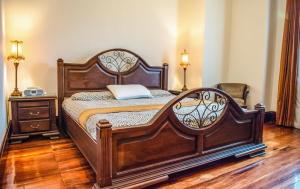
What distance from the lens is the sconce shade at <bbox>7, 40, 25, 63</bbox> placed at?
3486 mm

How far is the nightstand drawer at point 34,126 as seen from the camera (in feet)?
11.3

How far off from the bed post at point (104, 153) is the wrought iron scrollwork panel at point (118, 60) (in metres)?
2.42

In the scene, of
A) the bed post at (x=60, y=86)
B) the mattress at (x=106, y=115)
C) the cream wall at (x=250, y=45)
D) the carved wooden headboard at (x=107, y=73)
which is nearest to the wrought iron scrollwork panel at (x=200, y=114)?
the mattress at (x=106, y=115)

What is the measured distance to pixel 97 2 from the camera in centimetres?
421

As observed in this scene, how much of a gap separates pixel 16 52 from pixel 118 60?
1.63 m

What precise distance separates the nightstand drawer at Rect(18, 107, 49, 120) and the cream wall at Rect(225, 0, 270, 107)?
12.0 feet

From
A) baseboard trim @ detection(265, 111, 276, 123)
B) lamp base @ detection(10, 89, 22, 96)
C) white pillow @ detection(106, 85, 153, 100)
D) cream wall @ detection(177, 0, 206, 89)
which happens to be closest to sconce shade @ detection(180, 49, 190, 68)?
cream wall @ detection(177, 0, 206, 89)

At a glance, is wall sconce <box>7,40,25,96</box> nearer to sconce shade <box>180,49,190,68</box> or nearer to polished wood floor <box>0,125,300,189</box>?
polished wood floor <box>0,125,300,189</box>

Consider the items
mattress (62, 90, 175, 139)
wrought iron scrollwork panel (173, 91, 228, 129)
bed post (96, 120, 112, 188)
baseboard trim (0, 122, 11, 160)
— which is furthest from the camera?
baseboard trim (0, 122, 11, 160)

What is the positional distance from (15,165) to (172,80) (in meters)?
3.31

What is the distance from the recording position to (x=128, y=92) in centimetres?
380

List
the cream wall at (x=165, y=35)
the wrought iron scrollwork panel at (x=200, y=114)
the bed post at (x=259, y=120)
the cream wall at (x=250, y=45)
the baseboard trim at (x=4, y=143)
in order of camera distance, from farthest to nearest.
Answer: the cream wall at (x=250, y=45) < the cream wall at (x=165, y=35) < the bed post at (x=259, y=120) < the baseboard trim at (x=4, y=143) < the wrought iron scrollwork panel at (x=200, y=114)

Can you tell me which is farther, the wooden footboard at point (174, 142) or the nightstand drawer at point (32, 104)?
the nightstand drawer at point (32, 104)

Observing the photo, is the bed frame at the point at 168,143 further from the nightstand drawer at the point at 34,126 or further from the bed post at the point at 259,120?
the nightstand drawer at the point at 34,126
